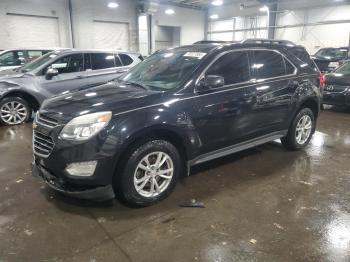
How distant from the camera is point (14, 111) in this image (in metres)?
6.54

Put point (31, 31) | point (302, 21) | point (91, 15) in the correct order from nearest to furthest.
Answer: point (31, 31) < point (91, 15) < point (302, 21)

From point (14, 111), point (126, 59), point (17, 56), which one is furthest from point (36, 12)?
point (14, 111)

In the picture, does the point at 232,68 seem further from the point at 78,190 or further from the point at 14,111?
the point at 14,111

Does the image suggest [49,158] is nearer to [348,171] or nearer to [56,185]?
[56,185]

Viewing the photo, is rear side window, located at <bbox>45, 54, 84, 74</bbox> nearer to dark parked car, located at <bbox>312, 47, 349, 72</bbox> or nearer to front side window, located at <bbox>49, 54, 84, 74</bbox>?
front side window, located at <bbox>49, 54, 84, 74</bbox>

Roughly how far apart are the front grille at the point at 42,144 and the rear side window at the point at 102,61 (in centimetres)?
425

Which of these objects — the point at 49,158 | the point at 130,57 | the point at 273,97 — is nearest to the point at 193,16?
the point at 130,57

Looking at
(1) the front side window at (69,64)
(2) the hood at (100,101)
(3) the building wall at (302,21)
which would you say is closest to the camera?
(2) the hood at (100,101)

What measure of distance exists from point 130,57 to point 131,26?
11.6 metres

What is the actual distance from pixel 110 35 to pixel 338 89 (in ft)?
43.2

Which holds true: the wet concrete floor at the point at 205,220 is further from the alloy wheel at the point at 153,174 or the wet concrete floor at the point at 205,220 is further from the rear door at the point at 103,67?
the rear door at the point at 103,67

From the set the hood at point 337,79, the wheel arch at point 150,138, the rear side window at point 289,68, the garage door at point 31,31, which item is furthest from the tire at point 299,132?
the garage door at point 31,31

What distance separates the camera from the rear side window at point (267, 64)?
3.91m

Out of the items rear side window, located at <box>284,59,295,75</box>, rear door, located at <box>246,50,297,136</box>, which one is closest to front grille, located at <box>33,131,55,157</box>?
rear door, located at <box>246,50,297,136</box>
